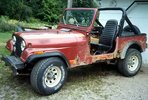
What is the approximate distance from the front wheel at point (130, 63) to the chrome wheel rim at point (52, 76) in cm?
210

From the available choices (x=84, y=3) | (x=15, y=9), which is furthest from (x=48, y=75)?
(x=84, y=3)

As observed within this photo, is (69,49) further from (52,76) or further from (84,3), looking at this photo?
(84,3)

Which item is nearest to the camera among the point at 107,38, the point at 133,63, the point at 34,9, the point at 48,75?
the point at 48,75

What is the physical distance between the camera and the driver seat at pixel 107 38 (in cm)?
743

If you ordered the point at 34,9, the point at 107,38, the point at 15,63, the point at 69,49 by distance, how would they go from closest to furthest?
1. the point at 15,63
2. the point at 69,49
3. the point at 107,38
4. the point at 34,9

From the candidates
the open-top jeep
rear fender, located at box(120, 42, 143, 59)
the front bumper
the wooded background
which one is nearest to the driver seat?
the open-top jeep

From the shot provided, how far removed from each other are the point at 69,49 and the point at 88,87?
1.04 metres

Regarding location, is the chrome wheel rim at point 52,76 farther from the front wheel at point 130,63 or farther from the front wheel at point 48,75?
the front wheel at point 130,63

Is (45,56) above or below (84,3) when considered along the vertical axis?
below

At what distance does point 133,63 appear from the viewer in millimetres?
7910

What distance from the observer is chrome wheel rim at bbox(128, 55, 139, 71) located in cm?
778

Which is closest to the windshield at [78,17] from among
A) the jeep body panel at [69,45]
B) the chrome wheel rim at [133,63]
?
the jeep body panel at [69,45]

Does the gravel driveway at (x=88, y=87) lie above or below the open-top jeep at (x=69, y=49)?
below

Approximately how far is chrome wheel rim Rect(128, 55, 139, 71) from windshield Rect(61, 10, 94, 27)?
1.70 meters
